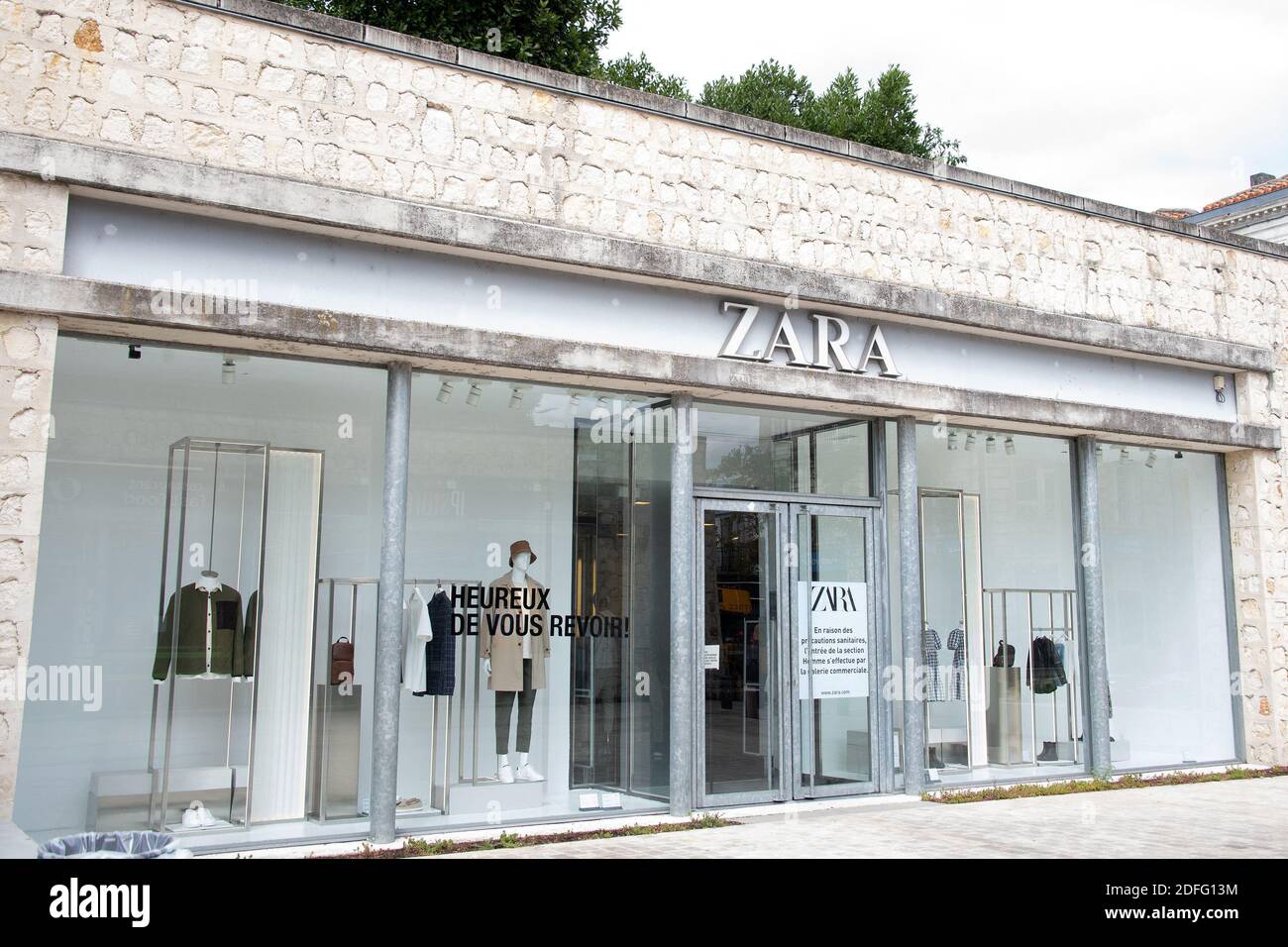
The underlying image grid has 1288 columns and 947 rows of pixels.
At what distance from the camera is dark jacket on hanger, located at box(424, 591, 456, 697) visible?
814 cm

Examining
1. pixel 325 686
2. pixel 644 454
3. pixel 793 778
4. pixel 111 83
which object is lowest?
pixel 793 778

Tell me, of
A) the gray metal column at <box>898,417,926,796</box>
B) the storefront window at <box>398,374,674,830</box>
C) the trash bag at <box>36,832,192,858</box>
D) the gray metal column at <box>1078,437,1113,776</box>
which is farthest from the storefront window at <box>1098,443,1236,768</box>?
the trash bag at <box>36,832,192,858</box>

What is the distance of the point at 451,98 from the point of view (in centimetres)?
808

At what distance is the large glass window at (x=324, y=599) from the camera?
7.14 metres

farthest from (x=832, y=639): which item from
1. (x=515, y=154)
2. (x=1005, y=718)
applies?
(x=515, y=154)

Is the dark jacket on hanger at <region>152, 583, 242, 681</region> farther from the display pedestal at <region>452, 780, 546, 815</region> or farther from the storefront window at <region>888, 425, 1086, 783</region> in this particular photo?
the storefront window at <region>888, 425, 1086, 783</region>

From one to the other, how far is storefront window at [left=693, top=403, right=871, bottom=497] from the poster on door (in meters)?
0.85

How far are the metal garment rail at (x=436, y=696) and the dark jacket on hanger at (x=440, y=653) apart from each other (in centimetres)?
7

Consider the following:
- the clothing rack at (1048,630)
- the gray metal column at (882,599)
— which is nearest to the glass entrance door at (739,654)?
the gray metal column at (882,599)

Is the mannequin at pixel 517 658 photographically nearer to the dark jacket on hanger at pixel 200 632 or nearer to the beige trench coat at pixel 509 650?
the beige trench coat at pixel 509 650

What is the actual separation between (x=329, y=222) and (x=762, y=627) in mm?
4487

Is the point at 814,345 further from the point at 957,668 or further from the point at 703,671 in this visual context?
the point at 957,668
